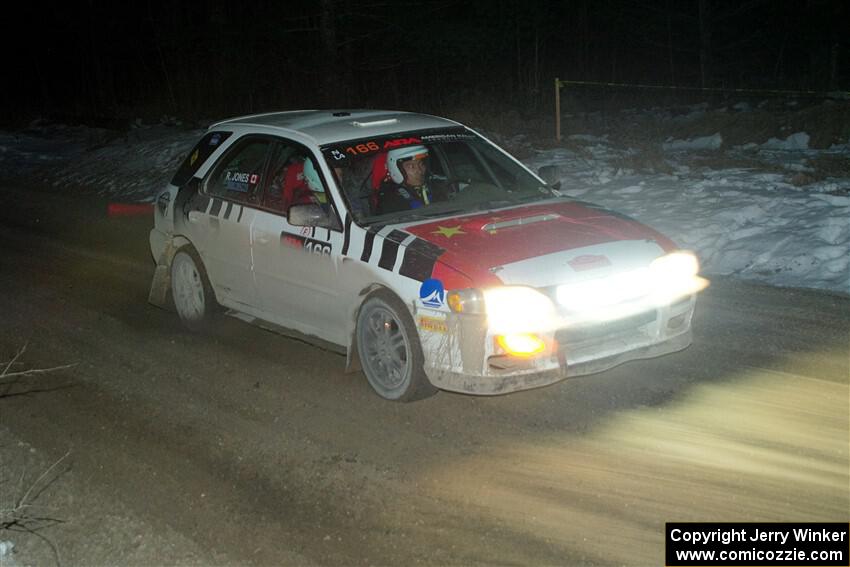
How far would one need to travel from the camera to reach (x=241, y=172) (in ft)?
25.8

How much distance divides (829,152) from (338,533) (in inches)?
583

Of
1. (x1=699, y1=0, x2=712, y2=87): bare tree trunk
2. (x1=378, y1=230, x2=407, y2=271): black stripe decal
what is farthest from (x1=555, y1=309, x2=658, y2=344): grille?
(x1=699, y1=0, x2=712, y2=87): bare tree trunk

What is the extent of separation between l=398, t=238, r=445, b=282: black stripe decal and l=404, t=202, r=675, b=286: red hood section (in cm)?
6

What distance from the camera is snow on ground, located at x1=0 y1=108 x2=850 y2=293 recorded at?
9766 millimetres

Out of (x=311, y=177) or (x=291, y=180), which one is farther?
(x=291, y=180)

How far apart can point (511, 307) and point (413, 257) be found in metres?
0.72

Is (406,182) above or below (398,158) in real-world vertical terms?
below

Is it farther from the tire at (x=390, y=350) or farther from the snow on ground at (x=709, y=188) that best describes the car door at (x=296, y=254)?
the snow on ground at (x=709, y=188)

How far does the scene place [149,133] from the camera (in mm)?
25141

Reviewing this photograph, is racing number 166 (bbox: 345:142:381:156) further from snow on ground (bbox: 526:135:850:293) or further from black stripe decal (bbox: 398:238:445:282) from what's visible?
snow on ground (bbox: 526:135:850:293)

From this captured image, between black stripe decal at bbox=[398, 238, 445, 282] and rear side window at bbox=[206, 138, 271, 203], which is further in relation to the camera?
rear side window at bbox=[206, 138, 271, 203]

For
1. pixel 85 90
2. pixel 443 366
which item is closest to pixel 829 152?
pixel 443 366

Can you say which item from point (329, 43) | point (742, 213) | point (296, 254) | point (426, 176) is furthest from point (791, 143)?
point (296, 254)

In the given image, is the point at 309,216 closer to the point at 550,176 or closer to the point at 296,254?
the point at 296,254
